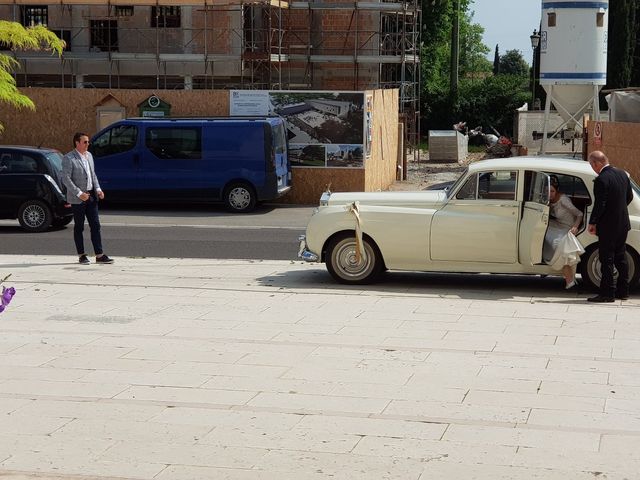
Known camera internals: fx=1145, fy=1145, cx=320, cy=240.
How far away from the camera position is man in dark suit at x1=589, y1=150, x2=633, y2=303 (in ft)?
39.8

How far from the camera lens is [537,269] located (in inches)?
507

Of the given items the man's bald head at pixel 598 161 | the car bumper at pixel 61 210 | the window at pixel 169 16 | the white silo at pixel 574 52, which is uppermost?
the window at pixel 169 16

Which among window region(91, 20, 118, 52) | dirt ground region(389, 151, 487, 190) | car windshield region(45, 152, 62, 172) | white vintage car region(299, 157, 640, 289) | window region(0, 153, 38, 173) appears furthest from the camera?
window region(91, 20, 118, 52)

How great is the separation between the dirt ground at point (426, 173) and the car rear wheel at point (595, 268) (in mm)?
18383

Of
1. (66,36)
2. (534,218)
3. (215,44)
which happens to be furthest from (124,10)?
(534,218)

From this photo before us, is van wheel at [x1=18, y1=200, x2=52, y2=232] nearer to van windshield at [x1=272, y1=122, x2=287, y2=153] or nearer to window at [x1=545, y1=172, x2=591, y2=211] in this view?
van windshield at [x1=272, y1=122, x2=287, y2=153]

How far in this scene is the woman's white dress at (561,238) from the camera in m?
12.4

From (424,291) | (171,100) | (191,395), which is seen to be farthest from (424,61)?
(191,395)

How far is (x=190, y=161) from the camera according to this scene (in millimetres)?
24281

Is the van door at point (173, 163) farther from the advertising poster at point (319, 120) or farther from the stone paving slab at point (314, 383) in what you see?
the stone paving slab at point (314, 383)

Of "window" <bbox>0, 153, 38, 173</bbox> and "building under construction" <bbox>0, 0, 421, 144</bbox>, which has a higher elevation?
"building under construction" <bbox>0, 0, 421, 144</bbox>

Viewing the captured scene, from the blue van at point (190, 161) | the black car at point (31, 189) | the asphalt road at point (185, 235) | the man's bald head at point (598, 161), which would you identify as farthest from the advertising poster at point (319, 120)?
the man's bald head at point (598, 161)

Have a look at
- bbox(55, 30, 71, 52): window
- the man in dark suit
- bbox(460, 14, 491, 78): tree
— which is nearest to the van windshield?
the man in dark suit

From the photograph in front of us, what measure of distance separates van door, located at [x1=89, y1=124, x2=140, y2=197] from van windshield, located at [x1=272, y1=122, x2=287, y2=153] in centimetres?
294
